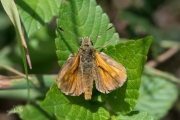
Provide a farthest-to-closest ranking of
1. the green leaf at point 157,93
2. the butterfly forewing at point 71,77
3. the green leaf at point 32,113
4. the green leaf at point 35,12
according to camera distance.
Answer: the green leaf at point 157,93
the green leaf at point 32,113
the green leaf at point 35,12
the butterfly forewing at point 71,77

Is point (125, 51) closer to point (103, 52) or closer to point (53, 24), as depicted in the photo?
point (103, 52)

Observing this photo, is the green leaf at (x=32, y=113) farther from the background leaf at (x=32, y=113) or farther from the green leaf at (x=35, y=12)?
the green leaf at (x=35, y=12)

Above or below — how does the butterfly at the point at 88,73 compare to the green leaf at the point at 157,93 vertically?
above

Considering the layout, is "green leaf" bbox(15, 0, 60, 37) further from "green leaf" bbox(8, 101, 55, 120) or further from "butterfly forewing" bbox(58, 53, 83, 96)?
"green leaf" bbox(8, 101, 55, 120)

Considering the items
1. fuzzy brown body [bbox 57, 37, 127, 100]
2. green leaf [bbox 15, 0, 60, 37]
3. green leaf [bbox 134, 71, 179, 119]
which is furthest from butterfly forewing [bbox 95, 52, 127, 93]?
green leaf [bbox 134, 71, 179, 119]

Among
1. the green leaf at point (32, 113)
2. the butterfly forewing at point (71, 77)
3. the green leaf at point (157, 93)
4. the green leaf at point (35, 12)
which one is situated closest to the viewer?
the butterfly forewing at point (71, 77)

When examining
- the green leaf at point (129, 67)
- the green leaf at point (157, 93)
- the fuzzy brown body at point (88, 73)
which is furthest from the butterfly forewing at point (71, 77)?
the green leaf at point (157, 93)

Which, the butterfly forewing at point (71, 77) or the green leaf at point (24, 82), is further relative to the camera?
the green leaf at point (24, 82)
